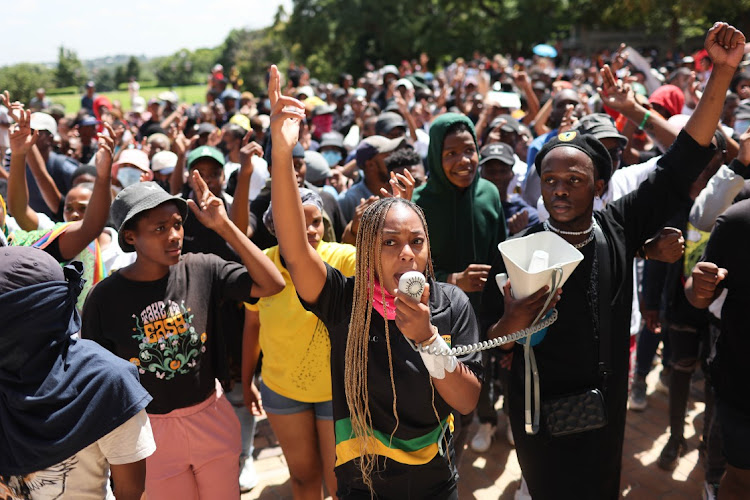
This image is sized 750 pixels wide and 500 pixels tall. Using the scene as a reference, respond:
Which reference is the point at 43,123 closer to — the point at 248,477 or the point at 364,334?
the point at 248,477

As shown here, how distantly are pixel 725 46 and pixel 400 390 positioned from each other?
1900 millimetres

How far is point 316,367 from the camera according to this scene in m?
3.11

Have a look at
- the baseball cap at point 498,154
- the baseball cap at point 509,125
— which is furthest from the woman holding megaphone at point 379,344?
the baseball cap at point 509,125

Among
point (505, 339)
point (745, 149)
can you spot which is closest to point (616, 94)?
point (745, 149)

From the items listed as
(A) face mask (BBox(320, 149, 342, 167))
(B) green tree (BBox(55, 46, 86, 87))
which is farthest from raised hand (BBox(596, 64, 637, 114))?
(B) green tree (BBox(55, 46, 86, 87))

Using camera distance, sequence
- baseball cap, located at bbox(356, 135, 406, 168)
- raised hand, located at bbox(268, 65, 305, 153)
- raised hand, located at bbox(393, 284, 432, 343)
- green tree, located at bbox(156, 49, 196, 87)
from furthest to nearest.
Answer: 1. green tree, located at bbox(156, 49, 196, 87)
2. baseball cap, located at bbox(356, 135, 406, 168)
3. raised hand, located at bbox(268, 65, 305, 153)
4. raised hand, located at bbox(393, 284, 432, 343)

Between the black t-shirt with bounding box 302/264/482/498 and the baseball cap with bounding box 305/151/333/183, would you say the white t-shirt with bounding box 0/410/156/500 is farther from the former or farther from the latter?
the baseball cap with bounding box 305/151/333/183

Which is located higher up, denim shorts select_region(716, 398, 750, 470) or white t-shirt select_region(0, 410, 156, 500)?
white t-shirt select_region(0, 410, 156, 500)

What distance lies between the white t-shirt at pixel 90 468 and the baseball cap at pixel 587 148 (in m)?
1.93

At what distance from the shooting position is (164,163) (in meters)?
5.68

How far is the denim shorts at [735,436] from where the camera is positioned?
2629 millimetres

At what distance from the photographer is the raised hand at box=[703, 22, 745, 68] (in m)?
2.43

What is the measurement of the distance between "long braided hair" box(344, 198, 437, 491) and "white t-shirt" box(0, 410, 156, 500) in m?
0.73

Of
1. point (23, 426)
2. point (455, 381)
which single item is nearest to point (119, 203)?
point (23, 426)
